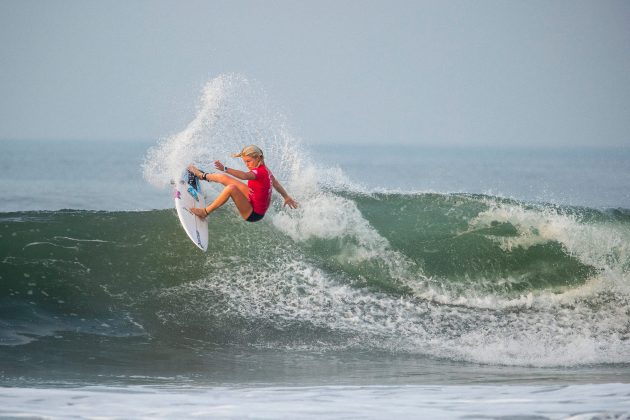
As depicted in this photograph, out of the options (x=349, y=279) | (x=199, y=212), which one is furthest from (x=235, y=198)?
(x=349, y=279)

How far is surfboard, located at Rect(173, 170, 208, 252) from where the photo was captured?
8.73 m

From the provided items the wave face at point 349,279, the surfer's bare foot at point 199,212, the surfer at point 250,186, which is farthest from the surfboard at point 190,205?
the wave face at point 349,279

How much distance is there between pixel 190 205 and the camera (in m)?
9.01

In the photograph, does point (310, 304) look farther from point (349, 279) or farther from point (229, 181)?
point (229, 181)

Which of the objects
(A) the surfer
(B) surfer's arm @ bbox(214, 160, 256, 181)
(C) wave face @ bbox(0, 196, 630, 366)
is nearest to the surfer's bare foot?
(A) the surfer

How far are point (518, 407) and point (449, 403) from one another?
19.1 inches

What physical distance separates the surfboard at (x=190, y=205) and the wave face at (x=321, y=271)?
533 millimetres

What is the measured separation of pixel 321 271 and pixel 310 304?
81 centimetres

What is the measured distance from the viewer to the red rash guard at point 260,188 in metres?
8.26

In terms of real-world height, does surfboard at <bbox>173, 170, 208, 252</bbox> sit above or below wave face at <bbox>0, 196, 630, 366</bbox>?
above

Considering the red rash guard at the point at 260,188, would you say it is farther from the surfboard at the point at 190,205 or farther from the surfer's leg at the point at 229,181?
the surfboard at the point at 190,205

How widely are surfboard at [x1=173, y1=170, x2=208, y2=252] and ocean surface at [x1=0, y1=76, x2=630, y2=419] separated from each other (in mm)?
529

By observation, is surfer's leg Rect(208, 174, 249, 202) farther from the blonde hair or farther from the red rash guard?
the blonde hair

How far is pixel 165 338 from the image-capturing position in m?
7.84
